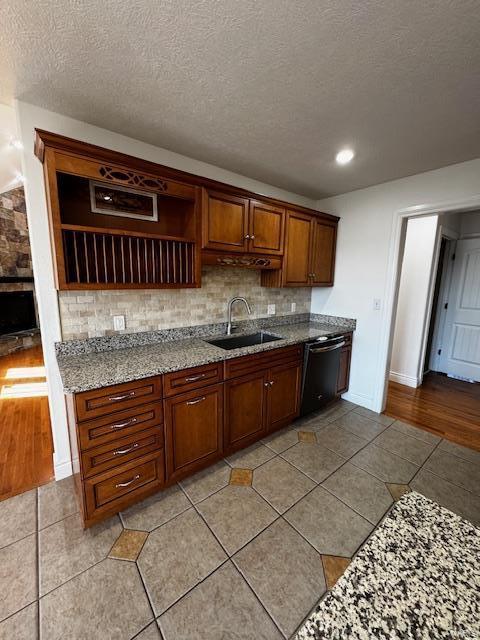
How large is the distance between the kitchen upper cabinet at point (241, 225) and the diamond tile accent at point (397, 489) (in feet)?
6.94

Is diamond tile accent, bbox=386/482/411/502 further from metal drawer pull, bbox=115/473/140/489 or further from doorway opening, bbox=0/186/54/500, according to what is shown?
doorway opening, bbox=0/186/54/500

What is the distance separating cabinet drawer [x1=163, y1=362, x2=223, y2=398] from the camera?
175 cm

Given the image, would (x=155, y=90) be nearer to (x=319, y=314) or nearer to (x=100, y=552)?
(x=100, y=552)

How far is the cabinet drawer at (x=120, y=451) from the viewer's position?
1.51 meters

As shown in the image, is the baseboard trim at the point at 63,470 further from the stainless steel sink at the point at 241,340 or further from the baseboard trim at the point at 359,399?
the baseboard trim at the point at 359,399

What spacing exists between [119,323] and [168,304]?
17.0 inches

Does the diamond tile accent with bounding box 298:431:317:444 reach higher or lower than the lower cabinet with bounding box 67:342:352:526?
lower

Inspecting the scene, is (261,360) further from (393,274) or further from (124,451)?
(393,274)

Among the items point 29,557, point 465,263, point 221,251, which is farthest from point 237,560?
point 465,263

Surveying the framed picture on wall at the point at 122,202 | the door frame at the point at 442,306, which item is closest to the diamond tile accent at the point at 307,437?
the framed picture on wall at the point at 122,202

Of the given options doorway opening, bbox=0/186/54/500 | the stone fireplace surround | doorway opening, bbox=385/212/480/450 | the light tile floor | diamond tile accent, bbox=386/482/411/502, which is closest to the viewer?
the light tile floor

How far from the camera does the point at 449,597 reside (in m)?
0.47

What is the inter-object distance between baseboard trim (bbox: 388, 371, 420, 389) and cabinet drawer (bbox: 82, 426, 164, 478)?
3214mm

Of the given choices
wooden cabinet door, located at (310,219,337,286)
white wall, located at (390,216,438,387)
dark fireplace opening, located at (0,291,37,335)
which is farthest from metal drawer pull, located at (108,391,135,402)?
dark fireplace opening, located at (0,291,37,335)
